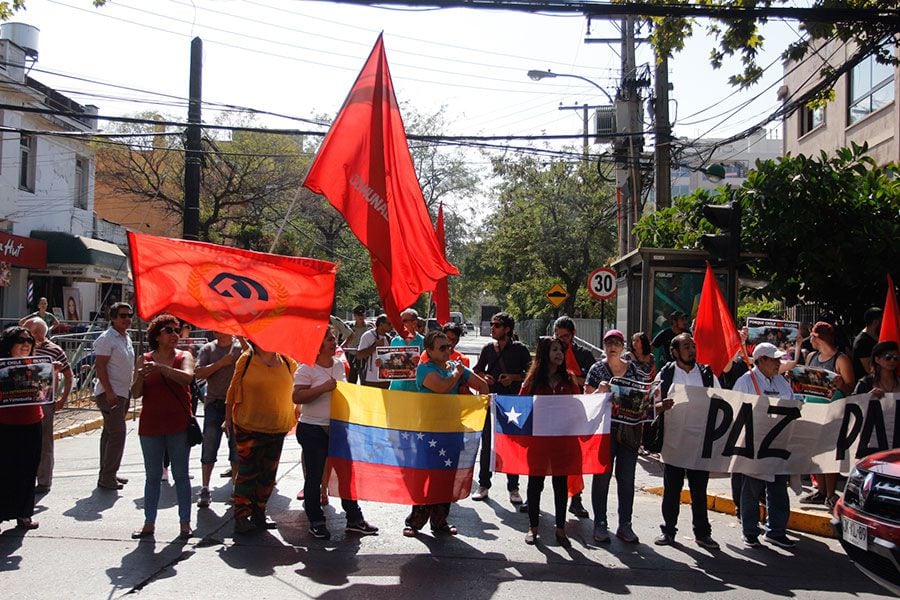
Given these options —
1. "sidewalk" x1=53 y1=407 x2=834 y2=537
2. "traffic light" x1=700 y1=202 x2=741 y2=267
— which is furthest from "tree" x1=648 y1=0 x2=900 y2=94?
"sidewalk" x1=53 y1=407 x2=834 y2=537

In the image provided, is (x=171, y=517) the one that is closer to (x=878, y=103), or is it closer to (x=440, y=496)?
(x=440, y=496)

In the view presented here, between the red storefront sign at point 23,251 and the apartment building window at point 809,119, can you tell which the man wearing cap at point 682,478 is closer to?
the apartment building window at point 809,119

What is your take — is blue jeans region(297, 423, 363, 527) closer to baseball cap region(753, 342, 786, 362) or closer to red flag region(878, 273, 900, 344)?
baseball cap region(753, 342, 786, 362)

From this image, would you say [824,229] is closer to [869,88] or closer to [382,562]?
[382,562]

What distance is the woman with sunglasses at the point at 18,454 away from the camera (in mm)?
7254

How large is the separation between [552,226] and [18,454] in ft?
106

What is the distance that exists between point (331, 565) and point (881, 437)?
5.09 metres

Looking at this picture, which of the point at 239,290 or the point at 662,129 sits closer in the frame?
the point at 239,290

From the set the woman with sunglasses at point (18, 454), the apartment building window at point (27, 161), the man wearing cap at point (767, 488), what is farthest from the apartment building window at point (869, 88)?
the apartment building window at point (27, 161)

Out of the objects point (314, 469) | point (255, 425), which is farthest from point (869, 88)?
point (255, 425)

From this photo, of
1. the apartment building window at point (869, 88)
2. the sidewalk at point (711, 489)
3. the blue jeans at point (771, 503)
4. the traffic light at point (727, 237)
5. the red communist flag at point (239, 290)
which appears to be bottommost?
the sidewalk at point (711, 489)

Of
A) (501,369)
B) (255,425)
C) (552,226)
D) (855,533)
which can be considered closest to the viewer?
(855,533)

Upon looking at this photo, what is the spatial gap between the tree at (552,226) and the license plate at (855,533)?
30.5 m

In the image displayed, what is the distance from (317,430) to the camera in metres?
7.52
